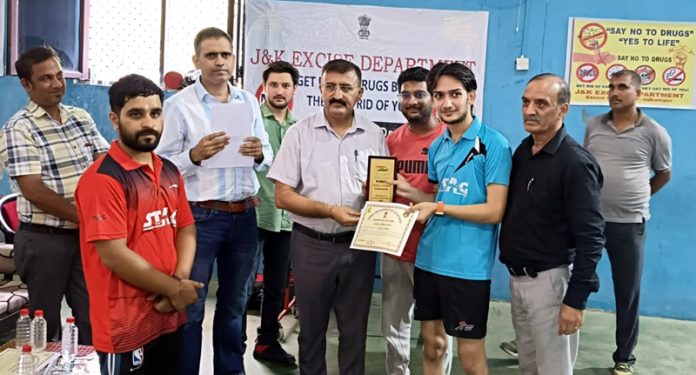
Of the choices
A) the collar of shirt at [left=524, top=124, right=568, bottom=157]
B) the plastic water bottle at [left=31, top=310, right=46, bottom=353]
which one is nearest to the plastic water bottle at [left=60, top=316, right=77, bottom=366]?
the plastic water bottle at [left=31, top=310, right=46, bottom=353]

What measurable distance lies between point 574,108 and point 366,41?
1.62 meters

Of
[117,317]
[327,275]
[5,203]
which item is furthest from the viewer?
[5,203]

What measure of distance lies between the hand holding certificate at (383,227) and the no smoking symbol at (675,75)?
3.03 meters

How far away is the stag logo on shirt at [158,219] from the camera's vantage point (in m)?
2.00

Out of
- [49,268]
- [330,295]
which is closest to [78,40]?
[49,268]

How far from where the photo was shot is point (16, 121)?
2576mm

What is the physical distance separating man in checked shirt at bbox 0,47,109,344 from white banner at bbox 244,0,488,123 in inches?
78.5

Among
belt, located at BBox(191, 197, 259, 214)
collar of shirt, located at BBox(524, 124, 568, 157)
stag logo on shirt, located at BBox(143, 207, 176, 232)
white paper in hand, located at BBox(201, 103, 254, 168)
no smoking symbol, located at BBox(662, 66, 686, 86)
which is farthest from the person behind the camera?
no smoking symbol, located at BBox(662, 66, 686, 86)

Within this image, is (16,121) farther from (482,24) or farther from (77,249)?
(482,24)

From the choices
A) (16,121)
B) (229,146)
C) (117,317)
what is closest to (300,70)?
(229,146)

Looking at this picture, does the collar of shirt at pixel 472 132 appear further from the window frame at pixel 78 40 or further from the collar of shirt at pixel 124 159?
the window frame at pixel 78 40

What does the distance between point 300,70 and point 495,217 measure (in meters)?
2.60

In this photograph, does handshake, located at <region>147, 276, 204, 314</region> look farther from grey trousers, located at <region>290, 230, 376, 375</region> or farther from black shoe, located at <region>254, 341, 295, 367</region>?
black shoe, located at <region>254, 341, 295, 367</region>

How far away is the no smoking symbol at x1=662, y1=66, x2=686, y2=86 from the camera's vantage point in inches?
172
